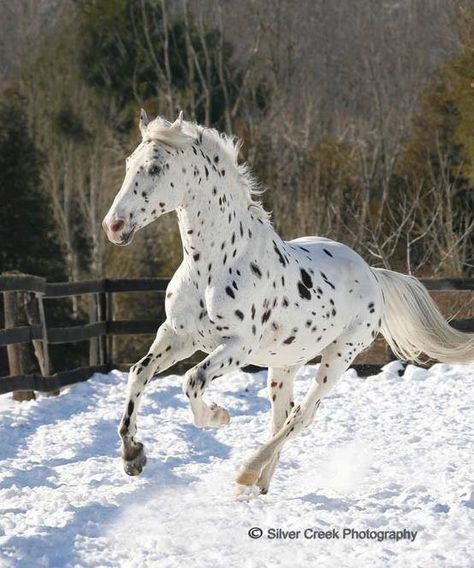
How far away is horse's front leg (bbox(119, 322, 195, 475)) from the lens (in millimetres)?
4785

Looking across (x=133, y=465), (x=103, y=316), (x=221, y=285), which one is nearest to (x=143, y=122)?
(x=221, y=285)

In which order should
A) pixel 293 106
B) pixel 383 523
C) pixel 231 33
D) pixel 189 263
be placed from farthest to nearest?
pixel 231 33
pixel 293 106
pixel 189 263
pixel 383 523

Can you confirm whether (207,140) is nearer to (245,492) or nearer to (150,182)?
(150,182)

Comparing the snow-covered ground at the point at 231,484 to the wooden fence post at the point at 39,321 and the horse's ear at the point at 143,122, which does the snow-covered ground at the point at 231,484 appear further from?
the horse's ear at the point at 143,122

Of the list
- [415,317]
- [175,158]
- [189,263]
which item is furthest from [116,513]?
[415,317]

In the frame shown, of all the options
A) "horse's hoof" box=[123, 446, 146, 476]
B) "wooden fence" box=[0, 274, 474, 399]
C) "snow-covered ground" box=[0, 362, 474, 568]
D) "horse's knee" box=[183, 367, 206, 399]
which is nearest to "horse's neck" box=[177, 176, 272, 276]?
"horse's knee" box=[183, 367, 206, 399]

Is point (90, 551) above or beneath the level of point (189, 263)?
beneath

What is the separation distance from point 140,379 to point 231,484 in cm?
100

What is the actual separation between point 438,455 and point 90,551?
2.66 m

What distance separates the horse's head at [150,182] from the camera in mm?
4355

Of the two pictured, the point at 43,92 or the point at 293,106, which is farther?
the point at 43,92

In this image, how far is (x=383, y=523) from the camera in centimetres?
443

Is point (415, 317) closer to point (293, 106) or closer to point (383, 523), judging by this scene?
point (383, 523)

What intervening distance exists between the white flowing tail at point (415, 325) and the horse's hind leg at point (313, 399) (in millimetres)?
488
